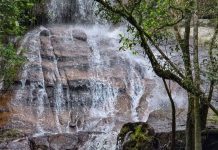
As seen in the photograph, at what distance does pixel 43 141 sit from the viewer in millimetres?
18531

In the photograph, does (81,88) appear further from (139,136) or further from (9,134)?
(139,136)

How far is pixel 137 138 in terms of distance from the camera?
17.5m

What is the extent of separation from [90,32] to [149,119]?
1169 centimetres

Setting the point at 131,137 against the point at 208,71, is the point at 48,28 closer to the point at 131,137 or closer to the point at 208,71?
the point at 131,137

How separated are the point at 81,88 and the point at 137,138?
23.8 ft

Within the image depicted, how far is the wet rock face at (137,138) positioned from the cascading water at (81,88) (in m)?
1.41

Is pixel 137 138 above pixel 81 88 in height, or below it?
below

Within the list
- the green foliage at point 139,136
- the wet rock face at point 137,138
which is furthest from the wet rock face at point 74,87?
the green foliage at point 139,136

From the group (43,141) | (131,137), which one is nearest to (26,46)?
(43,141)

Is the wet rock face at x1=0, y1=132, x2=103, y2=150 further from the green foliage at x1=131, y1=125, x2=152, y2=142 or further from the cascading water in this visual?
the green foliage at x1=131, y1=125, x2=152, y2=142

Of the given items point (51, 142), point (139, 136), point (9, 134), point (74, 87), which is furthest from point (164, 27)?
point (74, 87)

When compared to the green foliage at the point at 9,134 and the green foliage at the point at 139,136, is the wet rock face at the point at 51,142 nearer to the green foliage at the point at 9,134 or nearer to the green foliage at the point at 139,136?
the green foliage at the point at 9,134

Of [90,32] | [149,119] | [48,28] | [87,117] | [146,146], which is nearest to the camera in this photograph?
[146,146]

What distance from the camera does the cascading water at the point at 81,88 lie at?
71.6 feet
